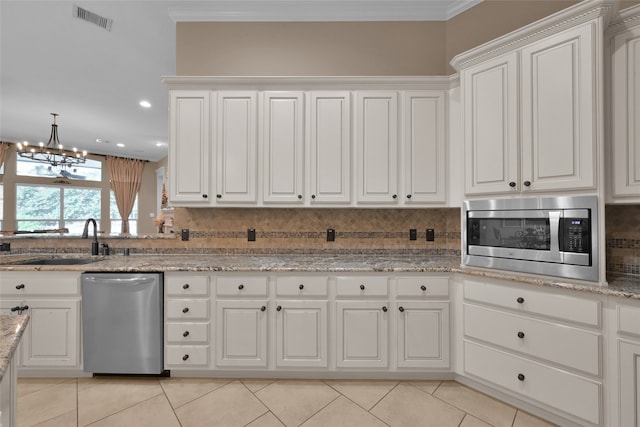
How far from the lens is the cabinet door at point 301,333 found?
2189 millimetres

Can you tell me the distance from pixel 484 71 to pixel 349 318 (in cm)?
211

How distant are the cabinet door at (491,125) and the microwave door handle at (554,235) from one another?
274mm

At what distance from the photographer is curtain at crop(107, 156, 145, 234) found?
27.6 feet

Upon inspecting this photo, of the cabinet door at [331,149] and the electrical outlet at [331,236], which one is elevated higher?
the cabinet door at [331,149]

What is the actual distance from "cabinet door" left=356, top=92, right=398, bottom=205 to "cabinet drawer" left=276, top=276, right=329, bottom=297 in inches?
31.9

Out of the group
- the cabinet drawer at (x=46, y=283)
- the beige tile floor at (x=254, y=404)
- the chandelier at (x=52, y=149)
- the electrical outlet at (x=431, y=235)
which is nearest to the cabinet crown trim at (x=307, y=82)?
the electrical outlet at (x=431, y=235)

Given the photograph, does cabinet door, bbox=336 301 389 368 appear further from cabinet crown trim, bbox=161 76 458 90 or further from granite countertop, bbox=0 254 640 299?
cabinet crown trim, bbox=161 76 458 90

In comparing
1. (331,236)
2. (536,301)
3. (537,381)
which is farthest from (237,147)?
(537,381)

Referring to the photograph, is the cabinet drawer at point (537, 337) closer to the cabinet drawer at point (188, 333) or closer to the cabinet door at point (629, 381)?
the cabinet door at point (629, 381)

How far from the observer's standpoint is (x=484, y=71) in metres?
2.09

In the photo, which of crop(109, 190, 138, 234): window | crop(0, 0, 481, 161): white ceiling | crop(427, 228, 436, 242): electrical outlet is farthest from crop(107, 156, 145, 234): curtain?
crop(427, 228, 436, 242): electrical outlet

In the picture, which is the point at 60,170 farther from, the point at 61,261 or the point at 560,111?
the point at 560,111

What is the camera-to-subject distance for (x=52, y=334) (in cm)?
221

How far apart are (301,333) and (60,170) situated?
7926 millimetres
